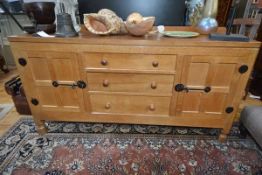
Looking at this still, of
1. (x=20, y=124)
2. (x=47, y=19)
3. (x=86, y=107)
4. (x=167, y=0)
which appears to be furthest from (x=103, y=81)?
(x=20, y=124)

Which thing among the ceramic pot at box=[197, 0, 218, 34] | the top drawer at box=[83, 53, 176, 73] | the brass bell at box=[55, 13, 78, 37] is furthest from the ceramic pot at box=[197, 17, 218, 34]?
the brass bell at box=[55, 13, 78, 37]

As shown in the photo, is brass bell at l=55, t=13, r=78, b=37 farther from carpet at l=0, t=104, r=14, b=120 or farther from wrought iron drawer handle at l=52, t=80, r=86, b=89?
carpet at l=0, t=104, r=14, b=120

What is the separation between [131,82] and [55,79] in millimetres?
508

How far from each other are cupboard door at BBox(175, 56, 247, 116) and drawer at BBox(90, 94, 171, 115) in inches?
4.5

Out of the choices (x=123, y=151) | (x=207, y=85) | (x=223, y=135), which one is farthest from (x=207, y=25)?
(x=123, y=151)

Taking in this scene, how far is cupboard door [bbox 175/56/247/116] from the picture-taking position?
38.9 inches

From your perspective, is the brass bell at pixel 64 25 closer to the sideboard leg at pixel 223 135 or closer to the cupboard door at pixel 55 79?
the cupboard door at pixel 55 79

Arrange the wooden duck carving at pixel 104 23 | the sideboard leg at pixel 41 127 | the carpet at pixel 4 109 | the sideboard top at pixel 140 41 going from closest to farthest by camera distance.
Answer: the sideboard top at pixel 140 41
the wooden duck carving at pixel 104 23
the sideboard leg at pixel 41 127
the carpet at pixel 4 109

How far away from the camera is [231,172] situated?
1059 millimetres

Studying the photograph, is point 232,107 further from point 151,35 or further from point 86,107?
point 86,107

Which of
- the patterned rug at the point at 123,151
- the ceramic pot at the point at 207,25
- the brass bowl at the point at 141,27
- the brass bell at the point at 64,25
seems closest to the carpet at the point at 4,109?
the patterned rug at the point at 123,151

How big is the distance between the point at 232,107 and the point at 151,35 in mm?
721

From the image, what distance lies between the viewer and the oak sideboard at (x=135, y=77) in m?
0.97

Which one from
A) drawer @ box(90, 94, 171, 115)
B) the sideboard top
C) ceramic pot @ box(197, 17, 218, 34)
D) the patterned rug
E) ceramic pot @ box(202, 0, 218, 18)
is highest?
ceramic pot @ box(202, 0, 218, 18)
